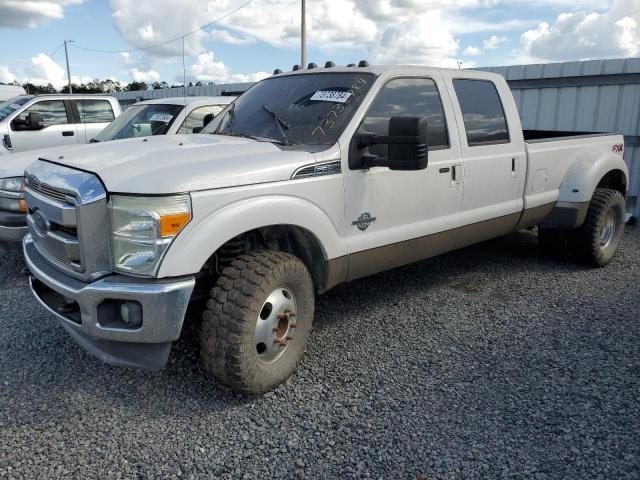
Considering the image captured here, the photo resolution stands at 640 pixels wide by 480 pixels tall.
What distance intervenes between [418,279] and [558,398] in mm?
2316

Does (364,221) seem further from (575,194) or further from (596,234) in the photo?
(596,234)

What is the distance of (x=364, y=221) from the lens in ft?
12.3

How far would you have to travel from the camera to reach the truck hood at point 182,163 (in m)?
2.86

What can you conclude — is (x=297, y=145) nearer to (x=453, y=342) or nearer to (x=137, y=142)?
(x=137, y=142)

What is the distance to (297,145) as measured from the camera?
3.69 meters

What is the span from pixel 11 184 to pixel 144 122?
6.22 ft

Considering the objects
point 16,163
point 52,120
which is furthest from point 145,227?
point 52,120

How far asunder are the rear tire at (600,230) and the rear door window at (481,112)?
156 cm

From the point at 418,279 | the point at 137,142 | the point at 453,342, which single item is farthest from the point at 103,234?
the point at 418,279

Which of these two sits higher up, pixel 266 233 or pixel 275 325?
pixel 266 233

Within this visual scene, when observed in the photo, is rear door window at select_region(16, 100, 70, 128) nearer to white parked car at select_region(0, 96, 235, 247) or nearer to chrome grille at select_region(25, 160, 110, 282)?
white parked car at select_region(0, 96, 235, 247)

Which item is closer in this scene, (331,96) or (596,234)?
(331,96)

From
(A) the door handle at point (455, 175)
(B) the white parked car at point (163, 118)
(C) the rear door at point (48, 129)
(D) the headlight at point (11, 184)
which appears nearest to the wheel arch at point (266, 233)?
(A) the door handle at point (455, 175)

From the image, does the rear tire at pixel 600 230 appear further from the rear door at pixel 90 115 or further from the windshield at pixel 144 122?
the rear door at pixel 90 115
